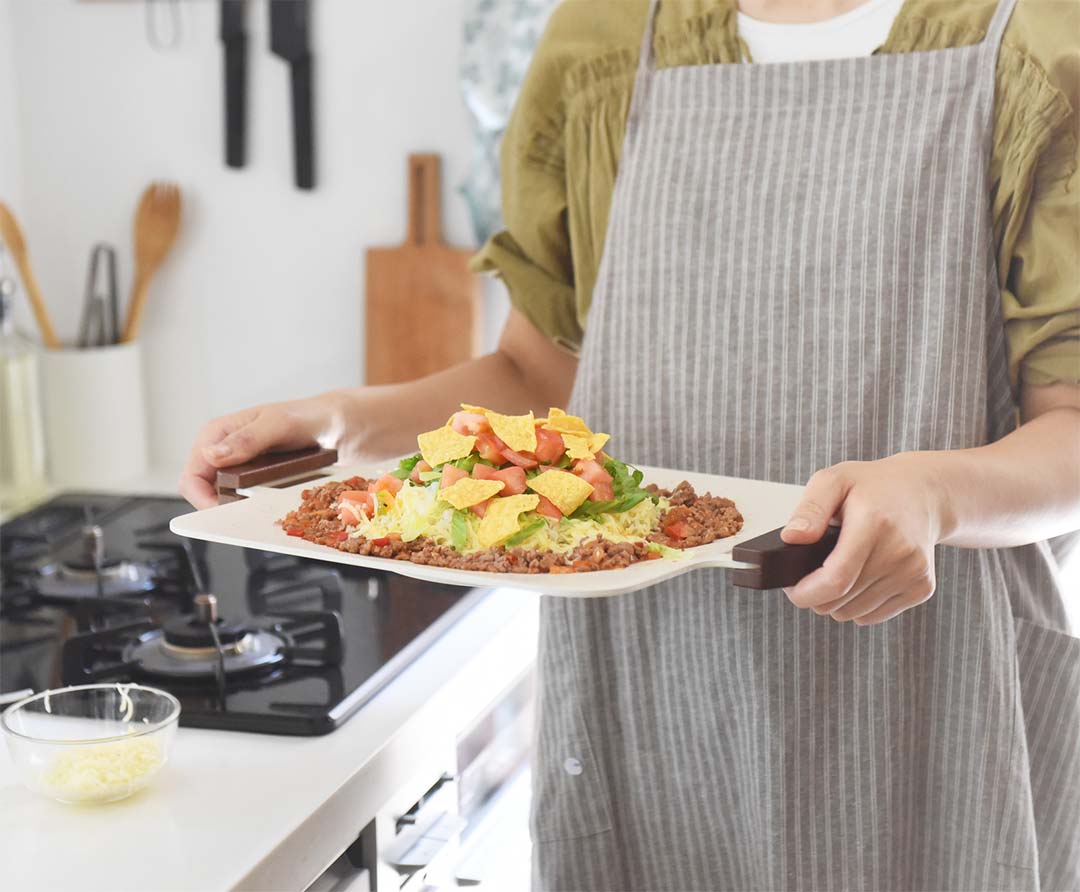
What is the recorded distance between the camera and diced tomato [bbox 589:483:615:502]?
0.83m

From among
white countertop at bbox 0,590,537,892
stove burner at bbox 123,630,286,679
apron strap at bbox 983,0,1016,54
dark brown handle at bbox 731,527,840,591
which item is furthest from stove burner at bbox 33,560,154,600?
apron strap at bbox 983,0,1016,54

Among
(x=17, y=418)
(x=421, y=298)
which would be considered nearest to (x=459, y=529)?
(x=421, y=298)

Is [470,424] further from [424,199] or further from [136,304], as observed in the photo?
[136,304]

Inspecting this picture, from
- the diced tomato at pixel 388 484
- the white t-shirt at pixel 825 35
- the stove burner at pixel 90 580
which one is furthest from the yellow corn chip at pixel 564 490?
the stove burner at pixel 90 580

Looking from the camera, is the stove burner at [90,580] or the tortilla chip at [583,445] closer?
the tortilla chip at [583,445]

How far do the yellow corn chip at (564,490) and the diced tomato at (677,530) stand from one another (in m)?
0.06

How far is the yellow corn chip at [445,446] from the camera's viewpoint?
84 cm

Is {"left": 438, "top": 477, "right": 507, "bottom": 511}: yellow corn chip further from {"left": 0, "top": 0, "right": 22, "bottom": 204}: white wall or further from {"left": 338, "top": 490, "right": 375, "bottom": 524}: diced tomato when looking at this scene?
{"left": 0, "top": 0, "right": 22, "bottom": 204}: white wall

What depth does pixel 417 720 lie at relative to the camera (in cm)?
104

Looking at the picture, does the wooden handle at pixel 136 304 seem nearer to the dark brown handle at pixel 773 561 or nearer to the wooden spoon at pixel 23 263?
the wooden spoon at pixel 23 263

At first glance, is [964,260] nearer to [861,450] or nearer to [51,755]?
[861,450]

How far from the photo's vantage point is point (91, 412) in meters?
1.94

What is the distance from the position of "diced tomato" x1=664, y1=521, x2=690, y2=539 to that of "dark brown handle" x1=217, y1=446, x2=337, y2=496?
31cm

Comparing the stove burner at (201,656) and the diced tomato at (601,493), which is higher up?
the diced tomato at (601,493)
